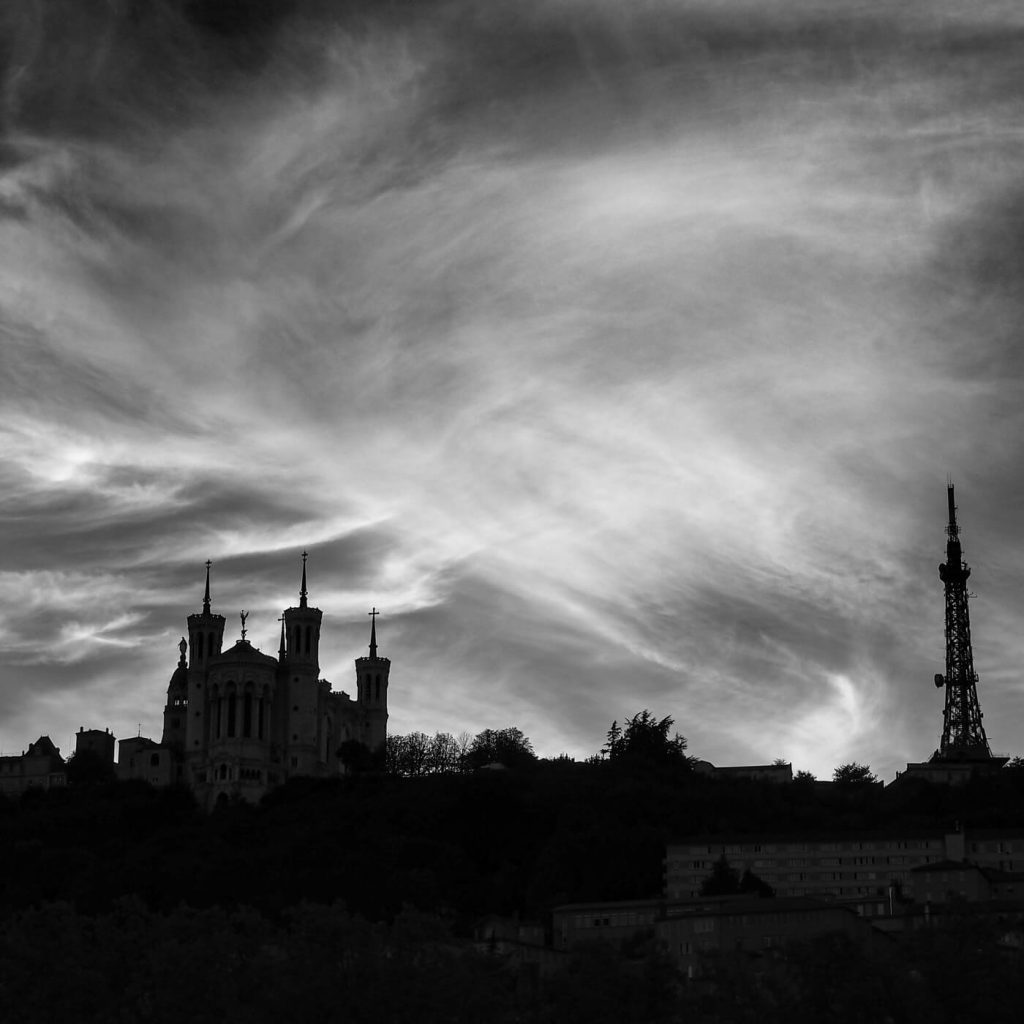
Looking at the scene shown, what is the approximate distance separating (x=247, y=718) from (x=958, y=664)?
5253 centimetres

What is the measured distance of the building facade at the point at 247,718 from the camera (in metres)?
157

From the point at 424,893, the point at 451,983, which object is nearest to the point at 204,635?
the point at 424,893

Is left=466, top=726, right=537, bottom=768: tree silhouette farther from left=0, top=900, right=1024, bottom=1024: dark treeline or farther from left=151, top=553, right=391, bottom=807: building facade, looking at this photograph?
left=0, top=900, right=1024, bottom=1024: dark treeline

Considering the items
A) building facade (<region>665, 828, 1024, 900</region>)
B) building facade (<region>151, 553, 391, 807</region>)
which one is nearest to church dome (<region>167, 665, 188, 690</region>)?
building facade (<region>151, 553, 391, 807</region>)

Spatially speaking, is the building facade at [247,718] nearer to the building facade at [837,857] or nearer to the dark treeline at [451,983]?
the building facade at [837,857]

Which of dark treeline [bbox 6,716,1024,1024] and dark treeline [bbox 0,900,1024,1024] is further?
dark treeline [bbox 6,716,1024,1024]

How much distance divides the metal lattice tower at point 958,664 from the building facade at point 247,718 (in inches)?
1679

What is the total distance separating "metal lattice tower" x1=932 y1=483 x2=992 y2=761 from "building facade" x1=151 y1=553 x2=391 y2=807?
42640 mm

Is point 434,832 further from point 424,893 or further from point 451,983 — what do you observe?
point 451,983

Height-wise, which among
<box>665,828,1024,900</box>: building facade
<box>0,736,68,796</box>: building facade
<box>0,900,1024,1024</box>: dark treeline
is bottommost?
<box>0,900,1024,1024</box>: dark treeline

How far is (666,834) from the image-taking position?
128 m

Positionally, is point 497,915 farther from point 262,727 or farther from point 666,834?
point 262,727

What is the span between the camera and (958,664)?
169 metres

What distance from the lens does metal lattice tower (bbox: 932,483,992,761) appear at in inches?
6560
